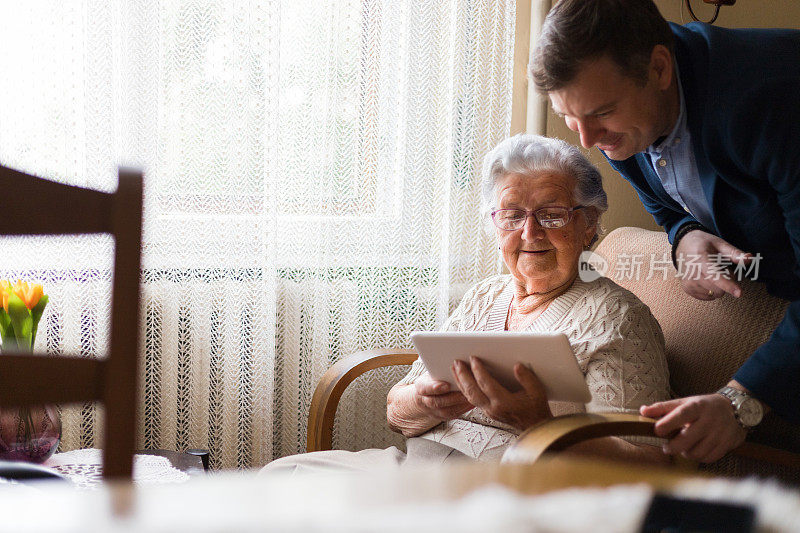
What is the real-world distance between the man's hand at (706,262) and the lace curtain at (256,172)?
76cm

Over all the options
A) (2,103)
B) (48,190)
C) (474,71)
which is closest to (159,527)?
(48,190)

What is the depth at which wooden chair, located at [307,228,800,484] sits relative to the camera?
1.24 meters

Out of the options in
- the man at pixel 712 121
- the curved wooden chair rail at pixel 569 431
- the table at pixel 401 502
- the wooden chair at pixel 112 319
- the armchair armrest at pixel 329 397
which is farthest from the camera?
the armchair armrest at pixel 329 397

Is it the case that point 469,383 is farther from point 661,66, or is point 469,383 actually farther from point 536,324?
point 661,66

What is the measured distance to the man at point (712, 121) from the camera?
1292 millimetres

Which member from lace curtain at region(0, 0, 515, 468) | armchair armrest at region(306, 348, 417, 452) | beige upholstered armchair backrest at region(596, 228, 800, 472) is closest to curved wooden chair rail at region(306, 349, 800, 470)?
armchair armrest at region(306, 348, 417, 452)

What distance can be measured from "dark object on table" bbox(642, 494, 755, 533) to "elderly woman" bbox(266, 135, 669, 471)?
0.79 meters

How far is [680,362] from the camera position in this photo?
1.68 meters

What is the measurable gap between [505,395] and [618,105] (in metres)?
0.58

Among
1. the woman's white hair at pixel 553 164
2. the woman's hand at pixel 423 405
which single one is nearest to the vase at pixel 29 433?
the woman's hand at pixel 423 405

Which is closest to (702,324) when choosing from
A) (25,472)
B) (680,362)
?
(680,362)

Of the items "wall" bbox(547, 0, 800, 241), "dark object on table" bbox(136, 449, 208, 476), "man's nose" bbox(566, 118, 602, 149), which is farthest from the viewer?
"wall" bbox(547, 0, 800, 241)

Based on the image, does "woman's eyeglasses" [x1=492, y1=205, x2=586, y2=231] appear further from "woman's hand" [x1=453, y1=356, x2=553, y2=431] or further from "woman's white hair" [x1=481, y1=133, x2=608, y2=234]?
"woman's hand" [x1=453, y1=356, x2=553, y2=431]

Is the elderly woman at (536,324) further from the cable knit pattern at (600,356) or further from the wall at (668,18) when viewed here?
the wall at (668,18)
